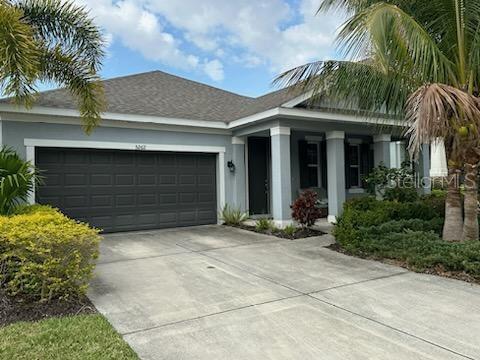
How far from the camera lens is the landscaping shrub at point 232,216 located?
36.2 ft

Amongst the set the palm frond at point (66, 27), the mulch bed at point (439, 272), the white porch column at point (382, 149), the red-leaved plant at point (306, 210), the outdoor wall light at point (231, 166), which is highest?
the palm frond at point (66, 27)

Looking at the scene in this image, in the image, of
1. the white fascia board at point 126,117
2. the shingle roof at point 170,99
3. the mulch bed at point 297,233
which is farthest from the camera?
the shingle roof at point 170,99

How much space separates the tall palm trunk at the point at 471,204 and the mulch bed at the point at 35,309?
6.29m

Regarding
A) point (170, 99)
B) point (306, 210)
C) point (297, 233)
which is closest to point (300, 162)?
point (306, 210)

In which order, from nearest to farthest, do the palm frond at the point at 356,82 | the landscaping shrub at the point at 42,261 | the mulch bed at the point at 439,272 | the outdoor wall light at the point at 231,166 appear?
the landscaping shrub at the point at 42,261, the mulch bed at the point at 439,272, the palm frond at the point at 356,82, the outdoor wall light at the point at 231,166

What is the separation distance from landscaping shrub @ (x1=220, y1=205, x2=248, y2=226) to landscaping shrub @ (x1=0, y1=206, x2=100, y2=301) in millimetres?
6667

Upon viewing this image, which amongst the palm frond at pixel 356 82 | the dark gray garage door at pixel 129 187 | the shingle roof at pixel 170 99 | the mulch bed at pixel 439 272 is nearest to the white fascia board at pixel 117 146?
the dark gray garage door at pixel 129 187

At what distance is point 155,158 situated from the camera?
419 inches

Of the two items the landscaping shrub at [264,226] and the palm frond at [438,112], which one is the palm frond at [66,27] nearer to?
the landscaping shrub at [264,226]

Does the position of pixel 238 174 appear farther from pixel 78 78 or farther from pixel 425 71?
pixel 425 71

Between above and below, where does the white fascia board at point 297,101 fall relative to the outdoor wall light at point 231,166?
above

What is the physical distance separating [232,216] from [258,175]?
2001 mm

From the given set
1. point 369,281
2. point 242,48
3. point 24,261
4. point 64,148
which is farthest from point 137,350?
point 242,48

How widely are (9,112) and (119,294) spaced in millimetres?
5975
